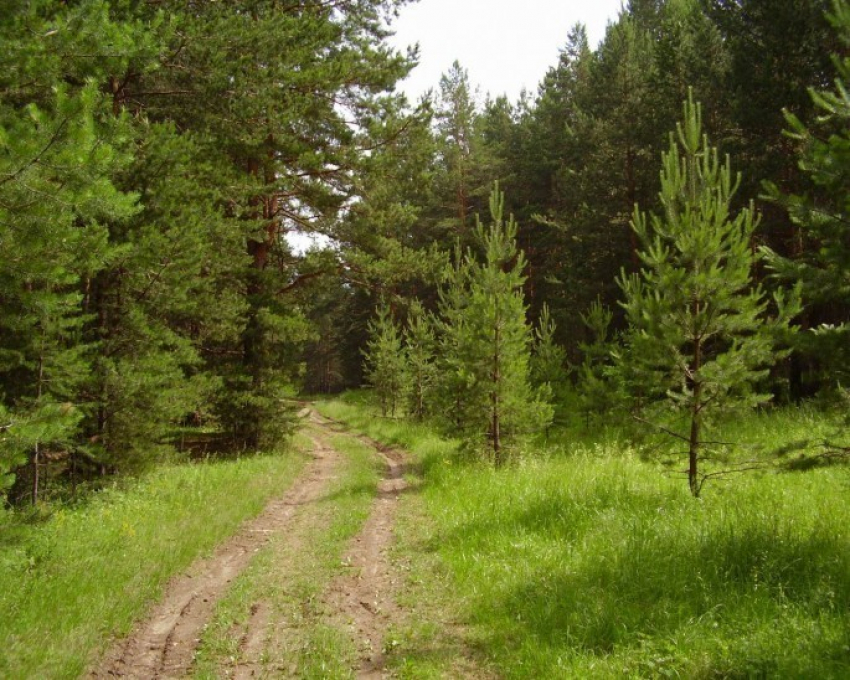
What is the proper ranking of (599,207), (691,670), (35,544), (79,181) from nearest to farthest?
(691,670), (79,181), (35,544), (599,207)

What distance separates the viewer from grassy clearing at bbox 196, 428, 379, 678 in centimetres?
511

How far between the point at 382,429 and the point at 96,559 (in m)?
17.6

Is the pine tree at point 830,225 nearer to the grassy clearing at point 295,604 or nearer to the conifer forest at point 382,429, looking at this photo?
the conifer forest at point 382,429

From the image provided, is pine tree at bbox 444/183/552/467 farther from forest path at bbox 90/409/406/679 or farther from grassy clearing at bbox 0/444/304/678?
grassy clearing at bbox 0/444/304/678

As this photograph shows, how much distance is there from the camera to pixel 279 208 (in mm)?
17922

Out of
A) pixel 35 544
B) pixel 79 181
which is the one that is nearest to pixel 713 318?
pixel 79 181

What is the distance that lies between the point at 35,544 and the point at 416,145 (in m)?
14.3

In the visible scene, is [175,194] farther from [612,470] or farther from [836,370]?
[836,370]

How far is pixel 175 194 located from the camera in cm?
1098

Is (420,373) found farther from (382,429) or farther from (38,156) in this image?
(38,156)

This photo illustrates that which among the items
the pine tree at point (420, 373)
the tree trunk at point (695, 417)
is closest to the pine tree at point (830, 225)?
the tree trunk at point (695, 417)

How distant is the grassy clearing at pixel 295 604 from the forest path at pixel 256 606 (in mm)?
56

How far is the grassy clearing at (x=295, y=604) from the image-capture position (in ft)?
16.8

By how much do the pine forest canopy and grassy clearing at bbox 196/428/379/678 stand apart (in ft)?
8.48
